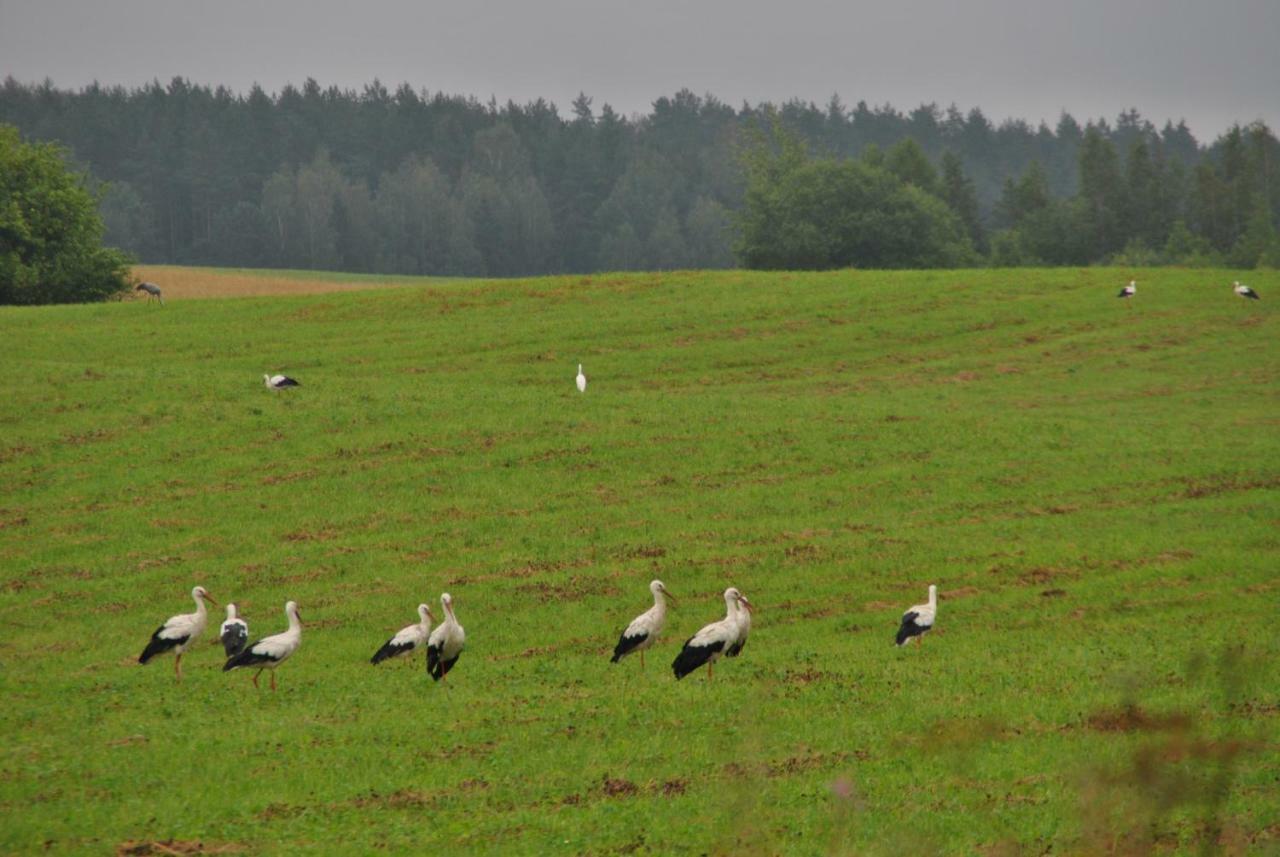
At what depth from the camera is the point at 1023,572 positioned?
2859 centimetres

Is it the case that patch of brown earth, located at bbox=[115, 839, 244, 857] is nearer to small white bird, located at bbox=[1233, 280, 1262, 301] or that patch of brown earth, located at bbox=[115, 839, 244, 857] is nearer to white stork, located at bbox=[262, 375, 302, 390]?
white stork, located at bbox=[262, 375, 302, 390]

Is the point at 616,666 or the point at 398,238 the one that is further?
the point at 398,238

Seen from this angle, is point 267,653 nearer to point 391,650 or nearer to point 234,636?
point 234,636

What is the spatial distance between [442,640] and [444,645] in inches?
5.2


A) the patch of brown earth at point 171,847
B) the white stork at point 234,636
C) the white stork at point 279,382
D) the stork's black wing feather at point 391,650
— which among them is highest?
the white stork at point 279,382

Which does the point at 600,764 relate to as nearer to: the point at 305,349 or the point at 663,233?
the point at 305,349

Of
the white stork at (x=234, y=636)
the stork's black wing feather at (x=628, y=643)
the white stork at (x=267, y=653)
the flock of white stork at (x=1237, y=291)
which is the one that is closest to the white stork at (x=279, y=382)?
the white stork at (x=234, y=636)

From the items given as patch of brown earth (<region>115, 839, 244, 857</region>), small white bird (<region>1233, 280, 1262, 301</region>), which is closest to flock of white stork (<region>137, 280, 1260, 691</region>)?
patch of brown earth (<region>115, 839, 244, 857</region>)

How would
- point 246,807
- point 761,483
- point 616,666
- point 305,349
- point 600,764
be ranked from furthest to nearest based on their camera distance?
point 305,349 → point 761,483 → point 616,666 → point 600,764 → point 246,807

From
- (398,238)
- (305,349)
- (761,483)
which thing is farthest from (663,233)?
(761,483)

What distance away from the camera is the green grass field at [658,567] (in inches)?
550

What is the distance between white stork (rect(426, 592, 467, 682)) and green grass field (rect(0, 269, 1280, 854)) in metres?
0.43

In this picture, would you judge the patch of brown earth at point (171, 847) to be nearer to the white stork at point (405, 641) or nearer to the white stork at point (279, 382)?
the white stork at point (405, 641)

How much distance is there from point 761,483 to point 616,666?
45.8 ft
